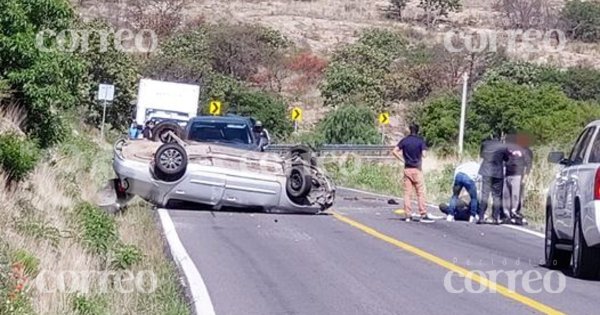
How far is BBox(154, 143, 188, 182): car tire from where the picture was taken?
21.0 metres

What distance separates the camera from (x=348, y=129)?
5169 cm

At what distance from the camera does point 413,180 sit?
2219 cm

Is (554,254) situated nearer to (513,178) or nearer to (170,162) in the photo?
(513,178)

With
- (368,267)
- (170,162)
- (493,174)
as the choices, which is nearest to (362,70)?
(493,174)

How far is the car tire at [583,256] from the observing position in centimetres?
1331

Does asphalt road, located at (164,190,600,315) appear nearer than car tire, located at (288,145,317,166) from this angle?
Yes

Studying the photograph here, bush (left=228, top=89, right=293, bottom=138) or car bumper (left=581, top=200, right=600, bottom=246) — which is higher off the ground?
bush (left=228, top=89, right=293, bottom=138)

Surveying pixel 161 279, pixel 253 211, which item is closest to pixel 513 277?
pixel 161 279

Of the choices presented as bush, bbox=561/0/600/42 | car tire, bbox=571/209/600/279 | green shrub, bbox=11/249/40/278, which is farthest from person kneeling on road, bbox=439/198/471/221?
bush, bbox=561/0/600/42

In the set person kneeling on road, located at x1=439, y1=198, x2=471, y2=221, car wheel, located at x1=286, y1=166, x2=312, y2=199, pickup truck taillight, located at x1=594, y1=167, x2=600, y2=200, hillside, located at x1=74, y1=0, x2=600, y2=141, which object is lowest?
person kneeling on road, located at x1=439, y1=198, x2=471, y2=221

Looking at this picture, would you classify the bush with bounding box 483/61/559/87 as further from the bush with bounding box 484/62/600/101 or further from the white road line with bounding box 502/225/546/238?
the white road line with bounding box 502/225/546/238

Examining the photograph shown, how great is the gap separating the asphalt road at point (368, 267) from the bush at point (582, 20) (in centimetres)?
7710

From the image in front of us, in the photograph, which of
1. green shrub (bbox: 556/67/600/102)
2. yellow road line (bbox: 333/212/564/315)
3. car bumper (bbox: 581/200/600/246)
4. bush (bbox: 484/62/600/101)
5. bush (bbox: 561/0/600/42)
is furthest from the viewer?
bush (bbox: 561/0/600/42)

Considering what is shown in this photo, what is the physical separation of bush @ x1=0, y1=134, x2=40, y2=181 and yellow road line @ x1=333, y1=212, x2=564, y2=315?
5573 millimetres
